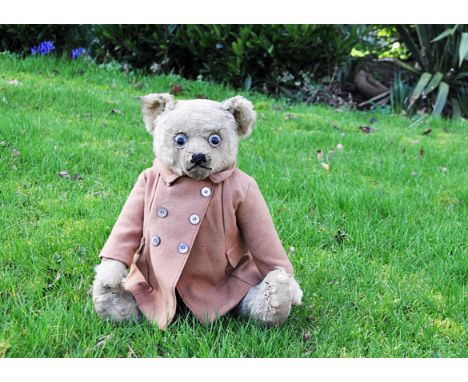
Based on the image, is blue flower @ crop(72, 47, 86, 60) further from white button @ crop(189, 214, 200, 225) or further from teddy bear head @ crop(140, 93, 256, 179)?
white button @ crop(189, 214, 200, 225)

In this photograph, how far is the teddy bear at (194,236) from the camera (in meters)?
2.36

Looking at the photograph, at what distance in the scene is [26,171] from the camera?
156 inches

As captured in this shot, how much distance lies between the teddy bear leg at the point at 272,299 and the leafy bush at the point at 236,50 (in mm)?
4968

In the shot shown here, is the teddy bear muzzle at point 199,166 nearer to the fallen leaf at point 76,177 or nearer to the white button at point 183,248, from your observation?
the white button at point 183,248

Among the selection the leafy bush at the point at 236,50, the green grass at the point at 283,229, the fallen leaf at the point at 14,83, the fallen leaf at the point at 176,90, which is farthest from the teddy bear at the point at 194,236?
the leafy bush at the point at 236,50

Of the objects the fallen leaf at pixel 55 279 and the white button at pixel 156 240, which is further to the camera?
the fallen leaf at pixel 55 279

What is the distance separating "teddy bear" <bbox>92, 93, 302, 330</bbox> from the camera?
7.75 ft

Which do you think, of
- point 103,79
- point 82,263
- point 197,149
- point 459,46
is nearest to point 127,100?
point 103,79

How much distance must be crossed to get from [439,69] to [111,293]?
7021 millimetres

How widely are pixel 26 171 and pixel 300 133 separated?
2628 millimetres

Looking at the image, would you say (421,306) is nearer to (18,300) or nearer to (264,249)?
(264,249)

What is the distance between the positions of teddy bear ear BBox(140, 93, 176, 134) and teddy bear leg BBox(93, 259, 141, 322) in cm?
67

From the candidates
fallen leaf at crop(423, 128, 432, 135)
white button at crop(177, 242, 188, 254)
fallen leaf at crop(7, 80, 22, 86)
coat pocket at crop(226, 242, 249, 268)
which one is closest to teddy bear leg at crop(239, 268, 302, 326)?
coat pocket at crop(226, 242, 249, 268)

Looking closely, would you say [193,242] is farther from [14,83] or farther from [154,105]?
[14,83]
